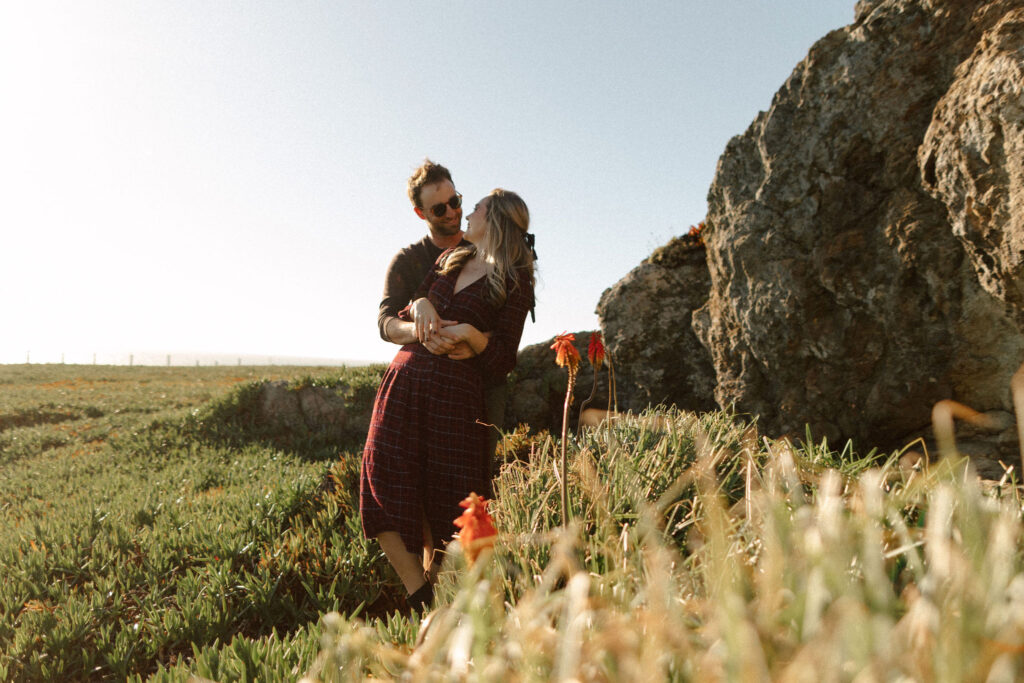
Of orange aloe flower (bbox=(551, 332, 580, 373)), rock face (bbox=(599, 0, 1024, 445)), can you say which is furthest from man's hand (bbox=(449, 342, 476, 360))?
rock face (bbox=(599, 0, 1024, 445))

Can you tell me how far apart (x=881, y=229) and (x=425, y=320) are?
2.68 m

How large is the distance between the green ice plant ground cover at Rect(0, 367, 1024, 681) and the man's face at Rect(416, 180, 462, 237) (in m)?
1.54

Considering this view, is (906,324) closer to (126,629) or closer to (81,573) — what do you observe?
(126,629)

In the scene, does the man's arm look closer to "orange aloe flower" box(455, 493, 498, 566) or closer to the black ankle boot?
the black ankle boot

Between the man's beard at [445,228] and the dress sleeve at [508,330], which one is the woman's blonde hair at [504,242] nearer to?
the dress sleeve at [508,330]

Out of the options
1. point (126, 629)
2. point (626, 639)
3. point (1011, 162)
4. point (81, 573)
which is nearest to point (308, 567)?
point (126, 629)

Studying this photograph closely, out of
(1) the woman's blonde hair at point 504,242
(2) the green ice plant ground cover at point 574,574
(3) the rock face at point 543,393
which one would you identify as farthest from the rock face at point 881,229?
(3) the rock face at point 543,393

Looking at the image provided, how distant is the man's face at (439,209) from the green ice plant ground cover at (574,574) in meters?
1.54

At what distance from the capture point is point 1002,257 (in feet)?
8.14

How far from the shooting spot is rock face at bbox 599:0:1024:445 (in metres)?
2.54

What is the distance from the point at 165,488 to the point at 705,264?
6.11 metres

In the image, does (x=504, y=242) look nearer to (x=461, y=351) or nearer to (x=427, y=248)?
(x=461, y=351)

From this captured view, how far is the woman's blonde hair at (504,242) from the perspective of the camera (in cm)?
308

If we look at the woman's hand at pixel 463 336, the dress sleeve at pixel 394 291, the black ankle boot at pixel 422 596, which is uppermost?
the dress sleeve at pixel 394 291
